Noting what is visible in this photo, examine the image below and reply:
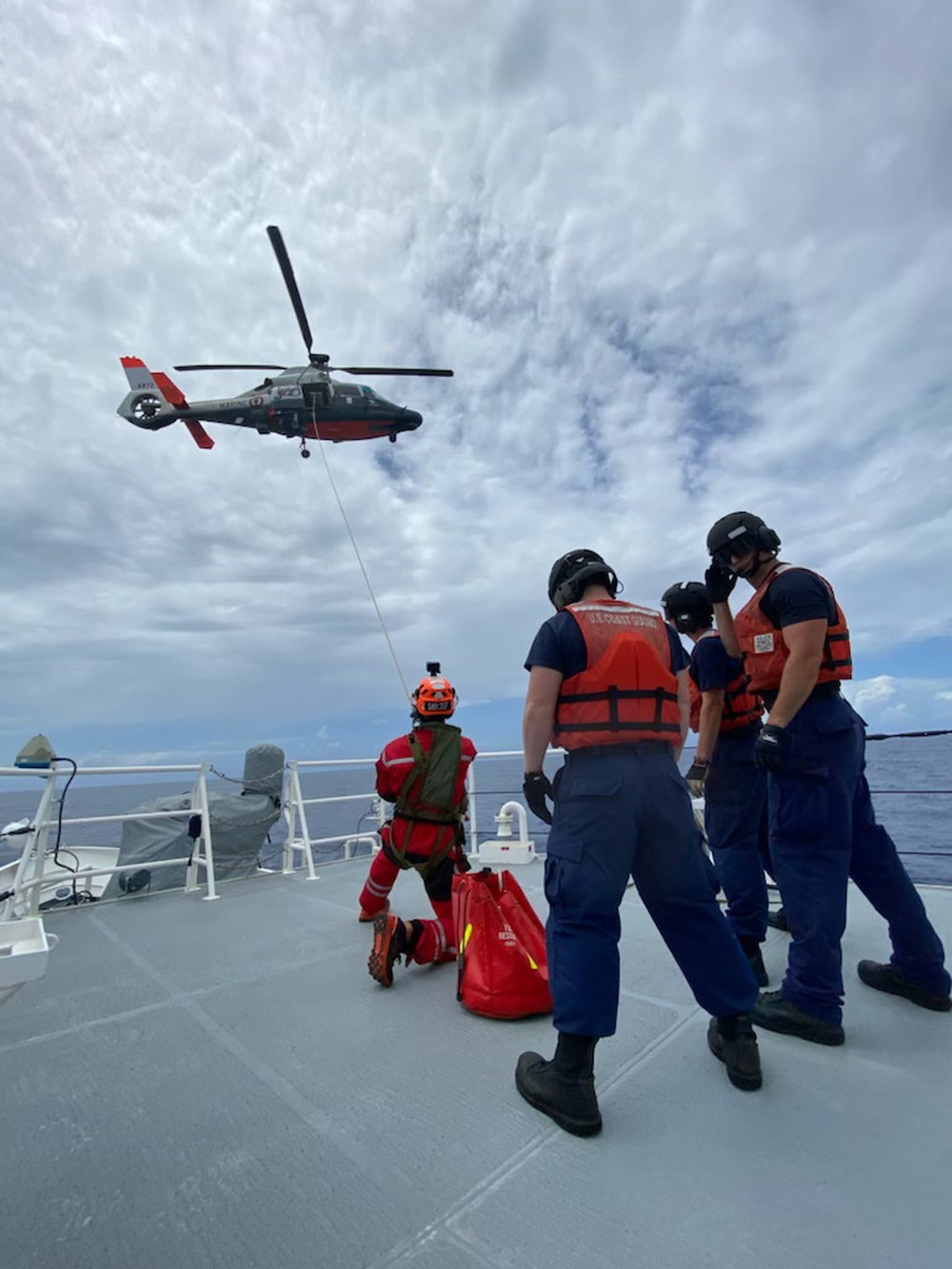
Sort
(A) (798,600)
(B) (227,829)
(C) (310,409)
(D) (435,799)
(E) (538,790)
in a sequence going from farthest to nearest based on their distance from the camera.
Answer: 1. (C) (310,409)
2. (B) (227,829)
3. (D) (435,799)
4. (A) (798,600)
5. (E) (538,790)

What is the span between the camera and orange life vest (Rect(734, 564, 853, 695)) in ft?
7.42

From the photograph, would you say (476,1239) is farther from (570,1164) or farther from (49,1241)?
(49,1241)

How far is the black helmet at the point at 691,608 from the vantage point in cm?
306

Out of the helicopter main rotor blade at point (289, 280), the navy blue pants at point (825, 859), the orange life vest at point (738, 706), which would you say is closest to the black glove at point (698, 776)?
the orange life vest at point (738, 706)

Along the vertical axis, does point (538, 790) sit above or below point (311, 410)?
below

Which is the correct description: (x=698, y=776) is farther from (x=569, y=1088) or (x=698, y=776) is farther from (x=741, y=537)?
(x=569, y=1088)

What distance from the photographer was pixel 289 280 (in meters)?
9.62

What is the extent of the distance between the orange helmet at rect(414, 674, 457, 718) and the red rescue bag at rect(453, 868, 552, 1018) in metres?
0.97

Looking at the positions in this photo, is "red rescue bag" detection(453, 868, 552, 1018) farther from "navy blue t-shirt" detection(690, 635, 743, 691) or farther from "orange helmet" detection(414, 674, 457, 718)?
"navy blue t-shirt" detection(690, 635, 743, 691)

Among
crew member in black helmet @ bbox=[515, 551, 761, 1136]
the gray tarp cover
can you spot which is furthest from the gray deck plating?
the gray tarp cover

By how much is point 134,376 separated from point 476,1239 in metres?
20.1

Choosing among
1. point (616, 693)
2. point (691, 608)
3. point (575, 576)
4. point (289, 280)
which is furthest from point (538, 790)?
point (289, 280)

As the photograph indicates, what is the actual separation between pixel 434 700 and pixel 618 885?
1771 millimetres

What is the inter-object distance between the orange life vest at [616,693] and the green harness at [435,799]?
1.43m
